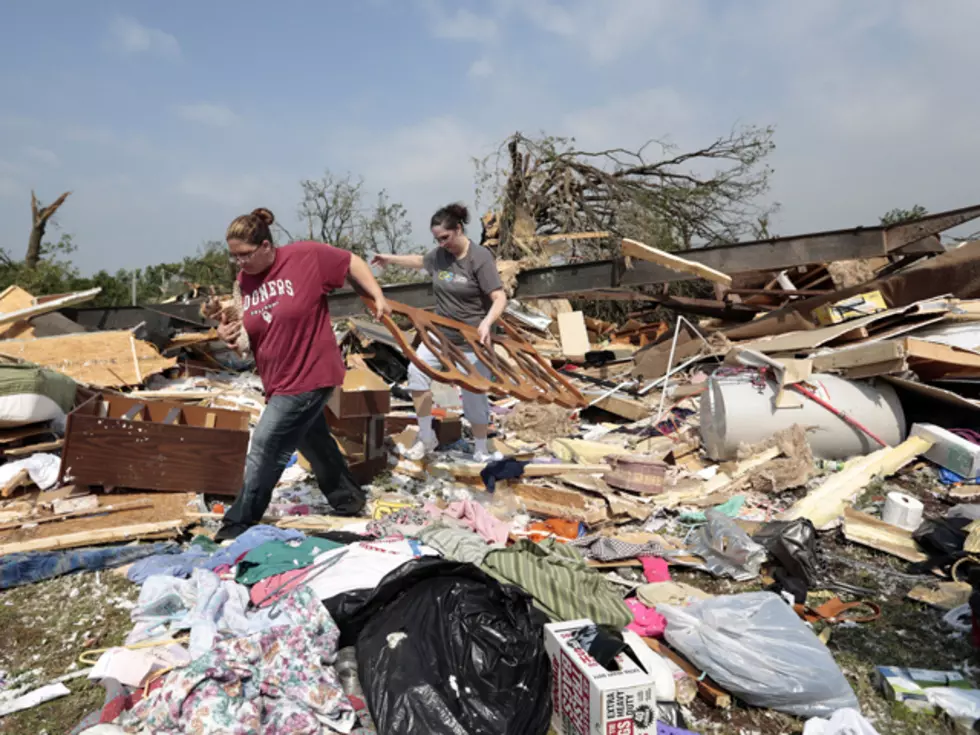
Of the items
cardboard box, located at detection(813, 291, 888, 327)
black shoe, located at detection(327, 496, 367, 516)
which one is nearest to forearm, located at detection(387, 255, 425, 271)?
black shoe, located at detection(327, 496, 367, 516)

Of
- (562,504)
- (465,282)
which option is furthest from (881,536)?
(465,282)

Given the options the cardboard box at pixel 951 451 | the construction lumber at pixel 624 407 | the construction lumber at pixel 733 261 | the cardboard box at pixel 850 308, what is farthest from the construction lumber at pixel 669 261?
the cardboard box at pixel 951 451

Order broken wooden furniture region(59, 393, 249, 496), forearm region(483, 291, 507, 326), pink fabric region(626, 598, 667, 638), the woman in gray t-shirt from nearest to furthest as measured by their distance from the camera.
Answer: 1. pink fabric region(626, 598, 667, 638)
2. broken wooden furniture region(59, 393, 249, 496)
3. forearm region(483, 291, 507, 326)
4. the woman in gray t-shirt

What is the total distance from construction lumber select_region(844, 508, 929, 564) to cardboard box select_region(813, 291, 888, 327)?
3.61m

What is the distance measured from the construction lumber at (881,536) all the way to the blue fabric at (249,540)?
11.2 feet

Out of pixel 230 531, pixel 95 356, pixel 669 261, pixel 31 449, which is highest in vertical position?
pixel 669 261

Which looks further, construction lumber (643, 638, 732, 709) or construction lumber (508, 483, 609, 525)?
construction lumber (508, 483, 609, 525)

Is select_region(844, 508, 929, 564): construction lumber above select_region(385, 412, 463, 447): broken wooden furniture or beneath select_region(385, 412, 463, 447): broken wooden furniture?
beneath

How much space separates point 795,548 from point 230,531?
3.25 metres

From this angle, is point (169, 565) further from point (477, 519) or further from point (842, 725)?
point (842, 725)

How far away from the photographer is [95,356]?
7.25m

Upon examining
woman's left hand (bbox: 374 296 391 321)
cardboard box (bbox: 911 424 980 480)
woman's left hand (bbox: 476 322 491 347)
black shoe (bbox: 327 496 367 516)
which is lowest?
black shoe (bbox: 327 496 367 516)

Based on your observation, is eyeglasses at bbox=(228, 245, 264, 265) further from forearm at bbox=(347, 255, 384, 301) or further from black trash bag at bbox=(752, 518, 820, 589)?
black trash bag at bbox=(752, 518, 820, 589)

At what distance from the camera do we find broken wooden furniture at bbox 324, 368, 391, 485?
16.6 ft
